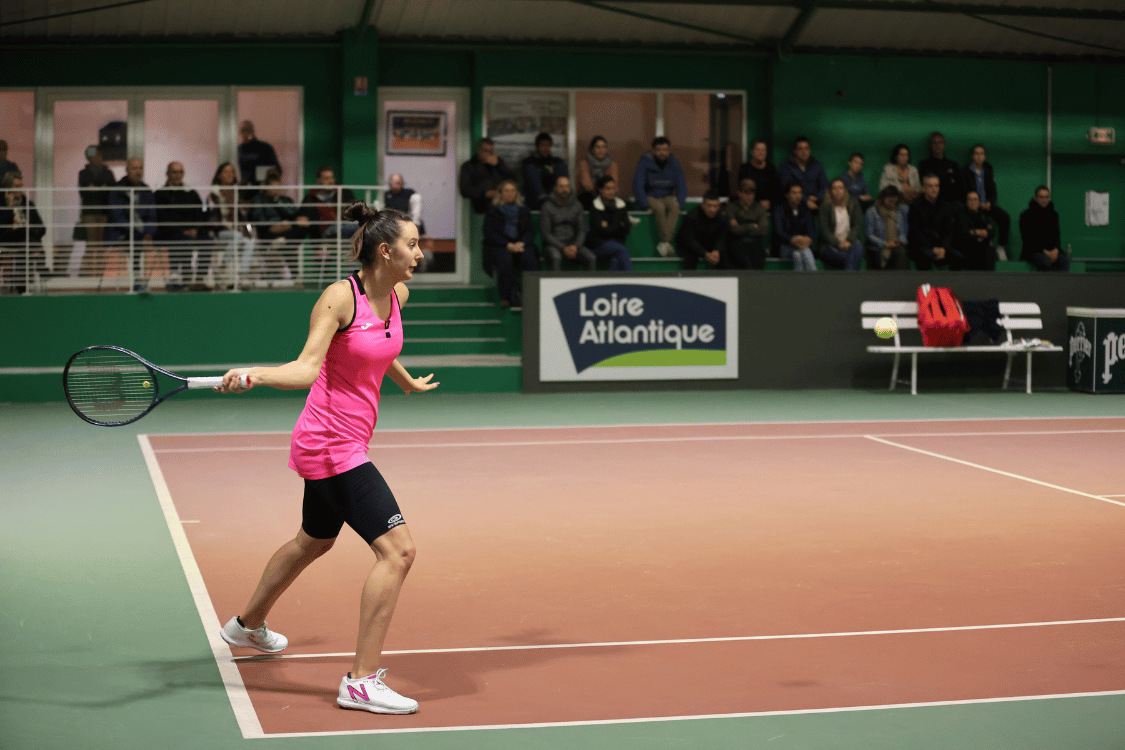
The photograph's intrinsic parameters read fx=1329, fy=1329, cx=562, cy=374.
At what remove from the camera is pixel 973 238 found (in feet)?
64.8

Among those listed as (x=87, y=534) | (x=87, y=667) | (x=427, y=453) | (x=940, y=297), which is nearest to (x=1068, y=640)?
(x=87, y=667)

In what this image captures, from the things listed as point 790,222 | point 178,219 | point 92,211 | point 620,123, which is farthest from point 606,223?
point 92,211

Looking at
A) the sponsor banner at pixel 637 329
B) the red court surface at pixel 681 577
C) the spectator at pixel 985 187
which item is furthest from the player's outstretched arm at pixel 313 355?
the spectator at pixel 985 187

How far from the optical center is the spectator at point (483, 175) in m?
18.5

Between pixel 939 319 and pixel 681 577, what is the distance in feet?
36.8

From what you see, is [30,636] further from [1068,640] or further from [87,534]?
[1068,640]

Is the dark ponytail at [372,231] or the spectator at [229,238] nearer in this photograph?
the dark ponytail at [372,231]

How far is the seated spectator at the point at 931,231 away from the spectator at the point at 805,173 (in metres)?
1.37

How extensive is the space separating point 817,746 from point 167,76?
17.8m

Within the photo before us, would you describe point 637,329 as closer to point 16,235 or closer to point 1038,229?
point 1038,229

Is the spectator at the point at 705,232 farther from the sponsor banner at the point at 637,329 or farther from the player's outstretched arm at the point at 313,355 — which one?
the player's outstretched arm at the point at 313,355

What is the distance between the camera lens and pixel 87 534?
804 cm

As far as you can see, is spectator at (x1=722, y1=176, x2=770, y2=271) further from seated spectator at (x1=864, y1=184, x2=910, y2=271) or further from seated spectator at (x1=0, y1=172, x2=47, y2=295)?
seated spectator at (x1=0, y1=172, x2=47, y2=295)

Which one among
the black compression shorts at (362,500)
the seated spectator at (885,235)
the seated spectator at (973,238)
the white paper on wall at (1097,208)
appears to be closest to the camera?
the black compression shorts at (362,500)
